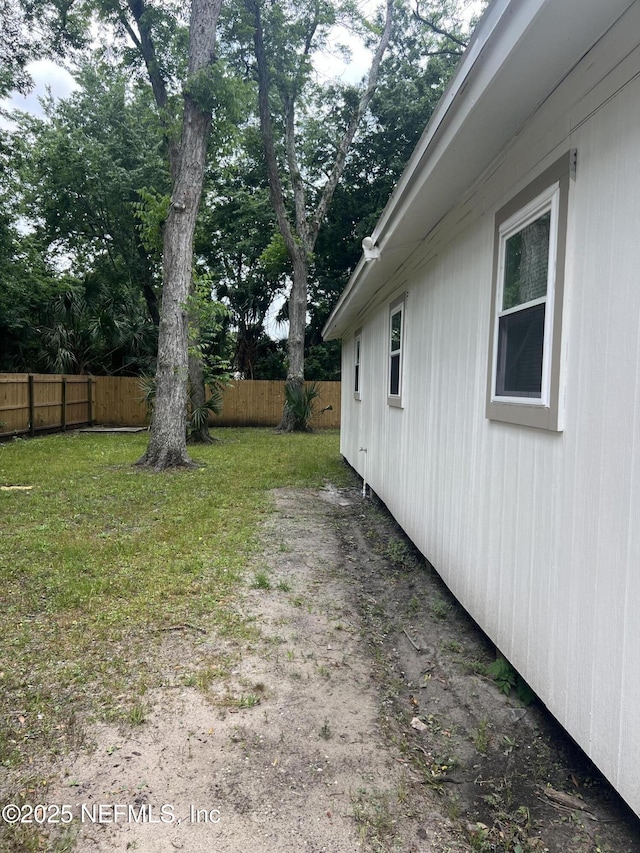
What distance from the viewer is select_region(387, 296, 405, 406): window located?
17.0 ft

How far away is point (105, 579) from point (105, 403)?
1382 centimetres

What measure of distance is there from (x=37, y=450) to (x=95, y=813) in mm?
9923

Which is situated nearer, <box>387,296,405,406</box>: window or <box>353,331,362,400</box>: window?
<box>387,296,405,406</box>: window

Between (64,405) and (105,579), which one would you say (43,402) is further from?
(105,579)

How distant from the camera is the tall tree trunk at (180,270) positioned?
862 centimetres

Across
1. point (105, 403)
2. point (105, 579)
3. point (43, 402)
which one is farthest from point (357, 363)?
point (105, 403)

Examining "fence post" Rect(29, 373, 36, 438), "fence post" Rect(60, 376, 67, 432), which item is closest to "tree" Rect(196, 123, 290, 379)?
"fence post" Rect(60, 376, 67, 432)

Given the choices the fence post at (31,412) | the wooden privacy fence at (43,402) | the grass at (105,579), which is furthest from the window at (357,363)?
the fence post at (31,412)

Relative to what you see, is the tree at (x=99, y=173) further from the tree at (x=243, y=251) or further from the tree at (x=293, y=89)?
the tree at (x=293, y=89)

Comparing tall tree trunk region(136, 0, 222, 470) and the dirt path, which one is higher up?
tall tree trunk region(136, 0, 222, 470)

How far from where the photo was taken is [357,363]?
28.6 ft

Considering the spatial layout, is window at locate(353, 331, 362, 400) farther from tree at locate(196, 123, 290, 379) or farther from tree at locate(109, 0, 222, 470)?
tree at locate(196, 123, 290, 379)

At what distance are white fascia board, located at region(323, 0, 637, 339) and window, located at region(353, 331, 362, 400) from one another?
4.75 meters

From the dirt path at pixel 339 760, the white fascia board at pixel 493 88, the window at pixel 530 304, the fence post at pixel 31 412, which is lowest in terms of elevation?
the dirt path at pixel 339 760
